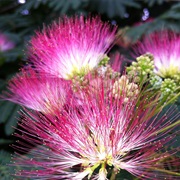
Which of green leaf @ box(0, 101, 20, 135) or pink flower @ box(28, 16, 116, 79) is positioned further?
green leaf @ box(0, 101, 20, 135)

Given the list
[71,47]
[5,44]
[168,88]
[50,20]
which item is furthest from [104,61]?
[50,20]

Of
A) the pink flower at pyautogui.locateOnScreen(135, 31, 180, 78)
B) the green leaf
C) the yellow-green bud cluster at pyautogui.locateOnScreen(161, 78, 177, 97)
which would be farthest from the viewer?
the green leaf

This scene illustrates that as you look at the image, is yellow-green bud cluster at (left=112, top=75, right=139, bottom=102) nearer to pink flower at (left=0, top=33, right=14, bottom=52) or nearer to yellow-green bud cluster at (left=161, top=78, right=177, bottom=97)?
yellow-green bud cluster at (left=161, top=78, right=177, bottom=97)

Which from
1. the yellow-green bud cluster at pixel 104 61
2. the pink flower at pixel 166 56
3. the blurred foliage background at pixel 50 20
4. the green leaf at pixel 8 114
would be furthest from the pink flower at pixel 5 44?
the yellow-green bud cluster at pixel 104 61

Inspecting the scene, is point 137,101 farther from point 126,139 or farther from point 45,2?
point 45,2

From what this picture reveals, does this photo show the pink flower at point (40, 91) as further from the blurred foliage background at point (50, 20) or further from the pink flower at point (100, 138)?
the blurred foliage background at point (50, 20)

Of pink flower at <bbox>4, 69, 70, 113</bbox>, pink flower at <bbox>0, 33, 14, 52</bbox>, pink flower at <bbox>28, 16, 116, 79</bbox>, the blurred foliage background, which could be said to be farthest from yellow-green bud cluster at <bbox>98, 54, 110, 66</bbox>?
pink flower at <bbox>0, 33, 14, 52</bbox>
